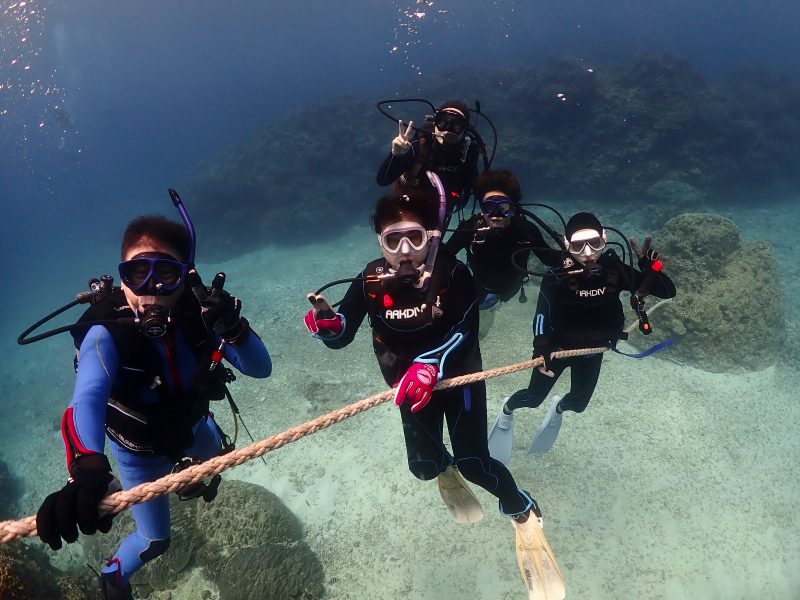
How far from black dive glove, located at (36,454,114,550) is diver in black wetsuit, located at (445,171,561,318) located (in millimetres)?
3719

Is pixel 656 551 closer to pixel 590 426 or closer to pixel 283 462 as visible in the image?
pixel 590 426

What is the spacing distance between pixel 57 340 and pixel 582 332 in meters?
21.9

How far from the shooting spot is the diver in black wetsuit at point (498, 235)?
15.5 feet

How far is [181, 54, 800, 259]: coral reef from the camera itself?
18.4 meters

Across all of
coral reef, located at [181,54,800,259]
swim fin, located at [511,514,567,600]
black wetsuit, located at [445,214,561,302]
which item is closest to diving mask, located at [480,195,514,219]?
black wetsuit, located at [445,214,561,302]

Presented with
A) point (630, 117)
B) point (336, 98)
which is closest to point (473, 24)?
point (336, 98)

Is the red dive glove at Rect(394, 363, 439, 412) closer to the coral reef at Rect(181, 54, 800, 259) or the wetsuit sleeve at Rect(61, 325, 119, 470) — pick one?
the wetsuit sleeve at Rect(61, 325, 119, 470)

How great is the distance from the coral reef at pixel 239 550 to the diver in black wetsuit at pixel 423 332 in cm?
281

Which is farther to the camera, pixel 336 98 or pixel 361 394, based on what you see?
pixel 336 98

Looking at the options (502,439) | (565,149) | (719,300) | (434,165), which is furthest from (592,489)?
(565,149)

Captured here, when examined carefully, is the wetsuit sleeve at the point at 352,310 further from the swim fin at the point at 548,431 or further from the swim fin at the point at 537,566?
the swim fin at the point at 548,431

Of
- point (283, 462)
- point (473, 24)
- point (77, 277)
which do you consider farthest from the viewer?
point (473, 24)

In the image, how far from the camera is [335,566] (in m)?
5.49

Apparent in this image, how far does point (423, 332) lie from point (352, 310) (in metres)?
0.67
